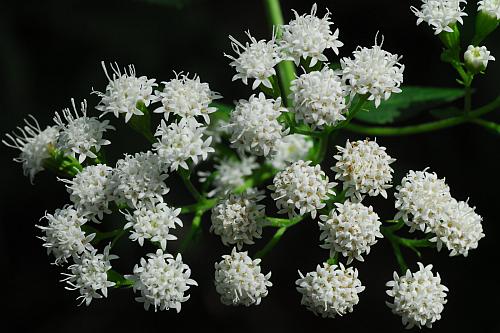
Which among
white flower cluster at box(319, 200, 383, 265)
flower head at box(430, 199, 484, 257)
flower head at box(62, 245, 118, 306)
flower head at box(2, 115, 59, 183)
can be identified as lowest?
flower head at box(430, 199, 484, 257)

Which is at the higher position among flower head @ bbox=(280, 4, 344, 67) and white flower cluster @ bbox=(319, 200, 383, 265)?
A: flower head @ bbox=(280, 4, 344, 67)

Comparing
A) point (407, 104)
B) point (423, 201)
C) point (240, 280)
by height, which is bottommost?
point (240, 280)

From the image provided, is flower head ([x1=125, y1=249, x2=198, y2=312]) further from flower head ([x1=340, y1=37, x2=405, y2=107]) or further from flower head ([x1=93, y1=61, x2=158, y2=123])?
flower head ([x1=340, y1=37, x2=405, y2=107])

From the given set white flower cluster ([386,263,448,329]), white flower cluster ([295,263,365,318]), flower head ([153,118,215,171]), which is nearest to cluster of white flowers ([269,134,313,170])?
flower head ([153,118,215,171])

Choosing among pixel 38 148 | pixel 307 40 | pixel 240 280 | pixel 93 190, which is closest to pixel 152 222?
pixel 93 190

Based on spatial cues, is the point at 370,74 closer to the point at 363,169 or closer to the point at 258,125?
the point at 363,169

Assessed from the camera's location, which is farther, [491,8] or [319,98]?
[491,8]

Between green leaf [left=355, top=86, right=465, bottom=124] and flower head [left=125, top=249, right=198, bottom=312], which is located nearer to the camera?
flower head [left=125, top=249, right=198, bottom=312]

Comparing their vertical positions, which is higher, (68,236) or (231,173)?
(231,173)
